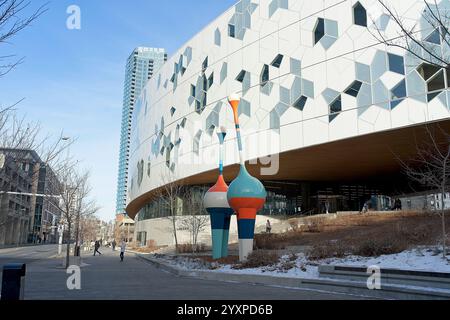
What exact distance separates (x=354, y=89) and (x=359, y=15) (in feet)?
17.0

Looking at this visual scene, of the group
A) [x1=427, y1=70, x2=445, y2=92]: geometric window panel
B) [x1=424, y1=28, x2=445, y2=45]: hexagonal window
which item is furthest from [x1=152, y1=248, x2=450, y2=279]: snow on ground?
[x1=424, y1=28, x2=445, y2=45]: hexagonal window

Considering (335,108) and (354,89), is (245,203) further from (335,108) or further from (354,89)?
(354,89)

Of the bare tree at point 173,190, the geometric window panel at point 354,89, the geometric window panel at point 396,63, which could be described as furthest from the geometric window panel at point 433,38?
the bare tree at point 173,190

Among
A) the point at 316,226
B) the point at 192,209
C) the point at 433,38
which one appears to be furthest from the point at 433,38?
the point at 192,209

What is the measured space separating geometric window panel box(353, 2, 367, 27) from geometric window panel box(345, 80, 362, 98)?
398 centimetres

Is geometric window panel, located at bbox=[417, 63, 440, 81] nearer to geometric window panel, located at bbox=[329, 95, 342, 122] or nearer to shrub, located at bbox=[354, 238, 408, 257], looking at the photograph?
geometric window panel, located at bbox=[329, 95, 342, 122]

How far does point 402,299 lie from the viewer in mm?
8094

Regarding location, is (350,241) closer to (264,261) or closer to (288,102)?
(264,261)

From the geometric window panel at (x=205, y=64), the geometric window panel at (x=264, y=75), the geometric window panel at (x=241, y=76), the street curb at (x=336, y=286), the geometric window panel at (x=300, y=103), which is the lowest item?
the street curb at (x=336, y=286)

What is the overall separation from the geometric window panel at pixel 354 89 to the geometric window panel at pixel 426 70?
3.71 metres

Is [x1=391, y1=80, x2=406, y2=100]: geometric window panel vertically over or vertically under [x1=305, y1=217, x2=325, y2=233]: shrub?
over

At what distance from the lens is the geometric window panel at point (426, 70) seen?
2350 centimetres

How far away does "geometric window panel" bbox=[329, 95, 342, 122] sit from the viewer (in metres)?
26.9

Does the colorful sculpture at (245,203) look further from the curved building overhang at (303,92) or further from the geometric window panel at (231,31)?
the geometric window panel at (231,31)
